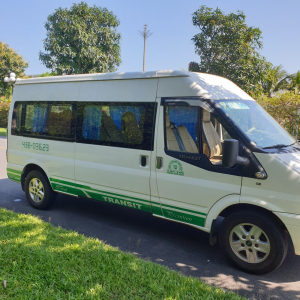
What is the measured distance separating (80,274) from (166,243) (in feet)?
5.58

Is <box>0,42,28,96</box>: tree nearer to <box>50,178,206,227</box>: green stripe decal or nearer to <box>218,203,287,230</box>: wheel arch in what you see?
<box>50,178,206,227</box>: green stripe decal

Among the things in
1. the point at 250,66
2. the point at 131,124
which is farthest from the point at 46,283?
the point at 250,66

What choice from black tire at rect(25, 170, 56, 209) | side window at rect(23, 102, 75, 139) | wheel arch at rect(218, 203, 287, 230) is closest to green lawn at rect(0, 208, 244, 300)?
wheel arch at rect(218, 203, 287, 230)

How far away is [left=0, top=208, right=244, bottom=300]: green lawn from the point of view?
124 inches

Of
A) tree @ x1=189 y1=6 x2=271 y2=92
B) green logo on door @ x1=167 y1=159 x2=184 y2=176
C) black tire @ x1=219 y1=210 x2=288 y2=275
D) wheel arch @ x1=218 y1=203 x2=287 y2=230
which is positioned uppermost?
tree @ x1=189 y1=6 x2=271 y2=92

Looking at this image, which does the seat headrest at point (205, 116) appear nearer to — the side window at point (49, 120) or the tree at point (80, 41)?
the side window at point (49, 120)

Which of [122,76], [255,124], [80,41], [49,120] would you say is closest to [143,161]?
[122,76]

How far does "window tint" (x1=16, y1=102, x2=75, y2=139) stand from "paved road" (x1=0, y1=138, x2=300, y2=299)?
1.55 metres

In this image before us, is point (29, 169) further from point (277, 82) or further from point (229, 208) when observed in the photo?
point (277, 82)

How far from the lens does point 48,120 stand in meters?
6.02

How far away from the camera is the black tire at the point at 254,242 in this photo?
3.70 m

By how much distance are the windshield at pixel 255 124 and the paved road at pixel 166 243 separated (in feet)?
5.36

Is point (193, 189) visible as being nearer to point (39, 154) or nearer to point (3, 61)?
point (39, 154)

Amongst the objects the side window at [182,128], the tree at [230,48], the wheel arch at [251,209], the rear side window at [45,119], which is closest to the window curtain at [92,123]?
the rear side window at [45,119]
